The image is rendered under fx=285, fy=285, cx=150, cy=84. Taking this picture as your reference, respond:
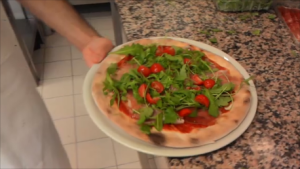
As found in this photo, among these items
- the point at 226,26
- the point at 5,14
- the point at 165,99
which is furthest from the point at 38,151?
the point at 5,14

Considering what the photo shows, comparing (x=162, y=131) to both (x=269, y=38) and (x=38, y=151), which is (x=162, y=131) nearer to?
(x=38, y=151)

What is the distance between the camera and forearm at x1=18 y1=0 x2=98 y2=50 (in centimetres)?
83

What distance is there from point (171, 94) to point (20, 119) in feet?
1.19

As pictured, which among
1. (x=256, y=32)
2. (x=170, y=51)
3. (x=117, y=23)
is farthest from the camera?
(x=117, y=23)

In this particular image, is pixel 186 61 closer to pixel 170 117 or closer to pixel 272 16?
pixel 170 117

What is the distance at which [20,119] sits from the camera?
0.67 meters

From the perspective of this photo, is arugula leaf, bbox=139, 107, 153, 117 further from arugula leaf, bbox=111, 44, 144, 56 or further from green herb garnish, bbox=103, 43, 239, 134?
arugula leaf, bbox=111, 44, 144, 56

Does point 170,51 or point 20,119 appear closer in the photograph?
point 20,119

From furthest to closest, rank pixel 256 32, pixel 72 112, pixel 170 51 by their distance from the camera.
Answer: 1. pixel 72 112
2. pixel 256 32
3. pixel 170 51

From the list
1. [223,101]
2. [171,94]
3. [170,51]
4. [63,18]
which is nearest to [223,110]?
[223,101]

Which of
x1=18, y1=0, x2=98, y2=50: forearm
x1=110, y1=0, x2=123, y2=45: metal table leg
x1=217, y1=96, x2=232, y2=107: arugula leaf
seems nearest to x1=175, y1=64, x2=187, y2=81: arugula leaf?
x1=217, y1=96, x2=232, y2=107: arugula leaf

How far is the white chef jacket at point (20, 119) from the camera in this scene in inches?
24.9

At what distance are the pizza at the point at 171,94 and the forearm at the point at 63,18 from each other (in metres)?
0.14

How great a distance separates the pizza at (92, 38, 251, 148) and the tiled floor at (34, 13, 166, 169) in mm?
344
